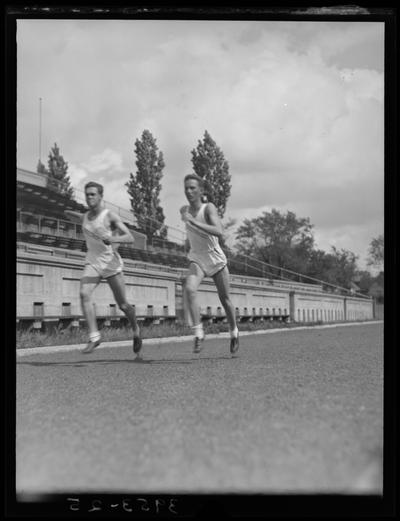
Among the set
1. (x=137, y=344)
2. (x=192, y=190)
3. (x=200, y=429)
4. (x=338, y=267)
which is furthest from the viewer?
(x=338, y=267)

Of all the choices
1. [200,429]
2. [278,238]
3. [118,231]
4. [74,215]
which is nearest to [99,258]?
[118,231]

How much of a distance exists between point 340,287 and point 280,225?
1.80m

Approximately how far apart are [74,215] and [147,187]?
0.65 meters

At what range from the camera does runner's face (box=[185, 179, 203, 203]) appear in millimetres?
4914

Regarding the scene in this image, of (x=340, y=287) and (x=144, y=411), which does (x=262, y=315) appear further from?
(x=144, y=411)

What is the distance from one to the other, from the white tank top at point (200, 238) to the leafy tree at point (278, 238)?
19 cm

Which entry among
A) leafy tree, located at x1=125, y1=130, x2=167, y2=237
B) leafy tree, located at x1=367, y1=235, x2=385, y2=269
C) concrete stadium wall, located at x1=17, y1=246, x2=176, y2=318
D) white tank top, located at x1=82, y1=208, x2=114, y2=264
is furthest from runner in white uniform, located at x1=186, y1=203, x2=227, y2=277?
leafy tree, located at x1=367, y1=235, x2=385, y2=269

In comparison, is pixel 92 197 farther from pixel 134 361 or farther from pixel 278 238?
pixel 278 238

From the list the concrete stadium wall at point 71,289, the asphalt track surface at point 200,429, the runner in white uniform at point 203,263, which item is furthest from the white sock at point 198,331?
the asphalt track surface at point 200,429

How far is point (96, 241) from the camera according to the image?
524cm
